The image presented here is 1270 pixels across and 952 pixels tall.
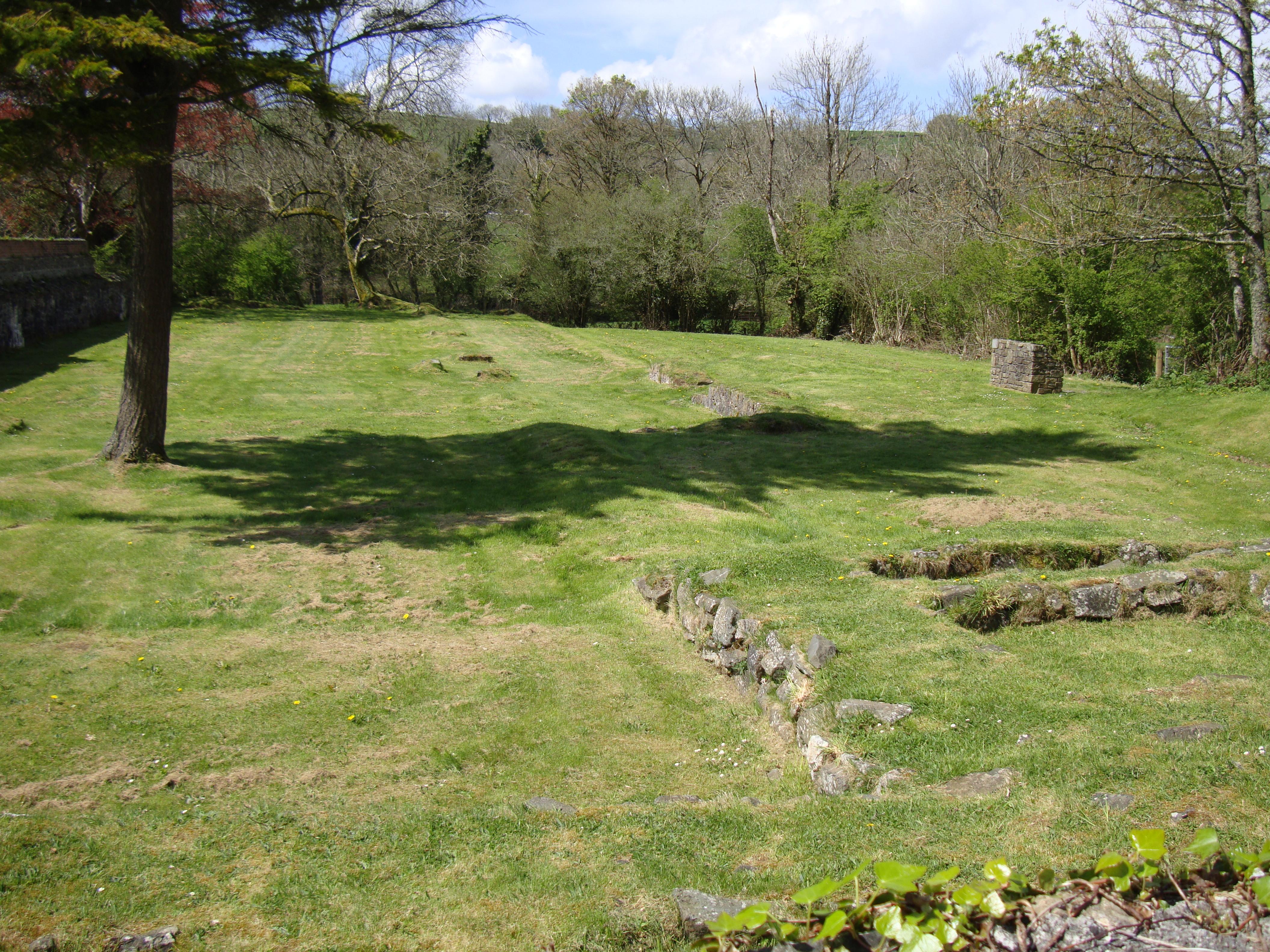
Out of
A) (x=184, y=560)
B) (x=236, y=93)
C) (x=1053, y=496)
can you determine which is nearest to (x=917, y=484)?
(x=1053, y=496)

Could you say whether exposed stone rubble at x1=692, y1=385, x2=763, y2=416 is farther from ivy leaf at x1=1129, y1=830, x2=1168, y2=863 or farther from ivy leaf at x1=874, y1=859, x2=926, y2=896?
ivy leaf at x1=874, y1=859, x2=926, y2=896

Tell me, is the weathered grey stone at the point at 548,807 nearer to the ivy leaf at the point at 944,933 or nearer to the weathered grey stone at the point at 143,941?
the weathered grey stone at the point at 143,941

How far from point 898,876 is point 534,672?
5184 millimetres

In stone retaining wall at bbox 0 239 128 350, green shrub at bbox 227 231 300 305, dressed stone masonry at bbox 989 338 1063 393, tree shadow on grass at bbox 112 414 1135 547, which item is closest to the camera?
tree shadow on grass at bbox 112 414 1135 547

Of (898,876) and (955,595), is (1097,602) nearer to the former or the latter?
(955,595)

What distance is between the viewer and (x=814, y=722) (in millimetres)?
5605

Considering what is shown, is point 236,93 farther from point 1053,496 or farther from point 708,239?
point 708,239

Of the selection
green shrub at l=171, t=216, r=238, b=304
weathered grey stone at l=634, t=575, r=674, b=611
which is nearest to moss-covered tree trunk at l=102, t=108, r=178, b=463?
weathered grey stone at l=634, t=575, r=674, b=611

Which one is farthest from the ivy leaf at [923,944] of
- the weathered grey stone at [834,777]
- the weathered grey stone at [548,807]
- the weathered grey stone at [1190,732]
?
the weathered grey stone at [1190,732]

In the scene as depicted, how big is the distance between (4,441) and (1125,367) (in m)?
24.5

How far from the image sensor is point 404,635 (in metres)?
8.12

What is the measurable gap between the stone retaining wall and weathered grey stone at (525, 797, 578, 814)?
2222 cm

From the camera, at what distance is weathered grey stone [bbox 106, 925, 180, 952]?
3371mm

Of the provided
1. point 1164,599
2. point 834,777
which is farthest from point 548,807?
Result: point 1164,599
